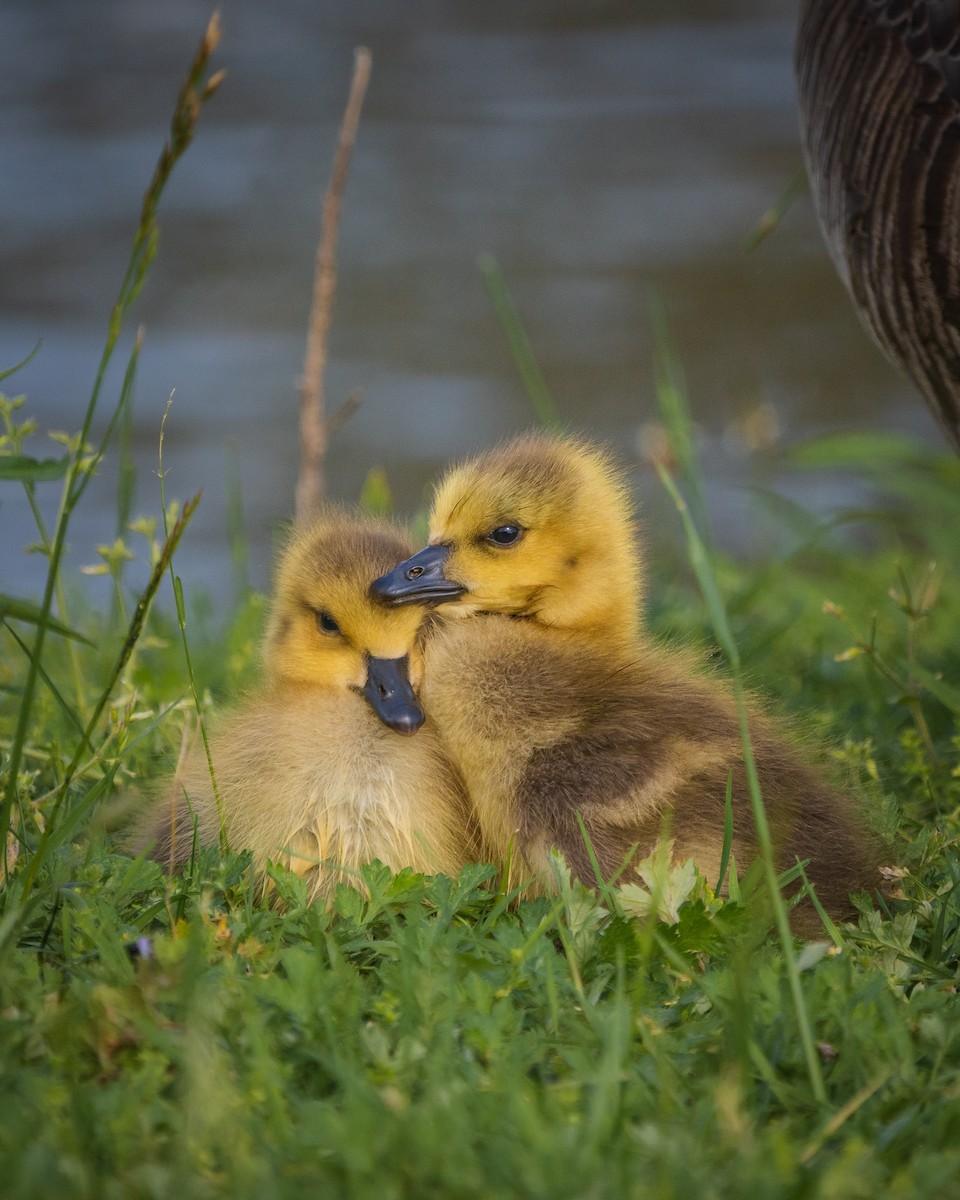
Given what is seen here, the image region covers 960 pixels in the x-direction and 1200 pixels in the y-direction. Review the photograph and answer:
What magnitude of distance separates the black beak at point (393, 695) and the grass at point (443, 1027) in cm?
29

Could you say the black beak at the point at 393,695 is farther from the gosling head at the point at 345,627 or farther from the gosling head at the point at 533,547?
the gosling head at the point at 533,547

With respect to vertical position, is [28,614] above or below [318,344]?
above

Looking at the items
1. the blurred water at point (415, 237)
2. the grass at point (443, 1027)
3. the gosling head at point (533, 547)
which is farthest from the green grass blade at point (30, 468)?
the blurred water at point (415, 237)

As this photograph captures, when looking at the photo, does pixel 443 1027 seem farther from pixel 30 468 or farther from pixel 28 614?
pixel 30 468

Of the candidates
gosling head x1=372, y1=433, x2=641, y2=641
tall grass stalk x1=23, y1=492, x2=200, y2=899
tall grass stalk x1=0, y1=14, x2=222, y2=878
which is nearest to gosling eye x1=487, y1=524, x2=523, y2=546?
gosling head x1=372, y1=433, x2=641, y2=641

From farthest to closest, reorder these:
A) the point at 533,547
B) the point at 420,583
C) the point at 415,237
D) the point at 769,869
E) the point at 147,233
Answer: the point at 415,237 < the point at 533,547 < the point at 420,583 < the point at 147,233 < the point at 769,869

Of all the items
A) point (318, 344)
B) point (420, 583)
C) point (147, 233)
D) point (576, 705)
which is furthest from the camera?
point (318, 344)

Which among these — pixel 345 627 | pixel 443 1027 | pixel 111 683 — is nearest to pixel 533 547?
pixel 345 627

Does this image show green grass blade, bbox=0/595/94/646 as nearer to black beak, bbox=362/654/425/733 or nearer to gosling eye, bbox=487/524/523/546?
black beak, bbox=362/654/425/733

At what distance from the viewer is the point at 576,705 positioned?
8.54ft

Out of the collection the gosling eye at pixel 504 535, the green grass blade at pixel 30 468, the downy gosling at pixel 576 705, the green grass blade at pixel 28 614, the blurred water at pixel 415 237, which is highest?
the green grass blade at pixel 30 468

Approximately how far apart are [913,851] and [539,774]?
0.68m

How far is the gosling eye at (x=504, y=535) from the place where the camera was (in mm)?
2895

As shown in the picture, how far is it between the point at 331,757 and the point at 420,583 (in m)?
0.36
